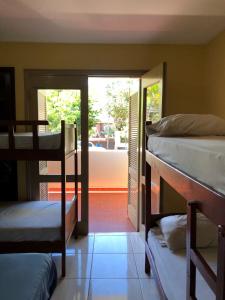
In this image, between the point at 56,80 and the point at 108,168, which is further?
the point at 108,168

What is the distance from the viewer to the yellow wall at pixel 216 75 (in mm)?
2688

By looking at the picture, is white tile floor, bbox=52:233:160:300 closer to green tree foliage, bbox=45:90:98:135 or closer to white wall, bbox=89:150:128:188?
green tree foliage, bbox=45:90:98:135

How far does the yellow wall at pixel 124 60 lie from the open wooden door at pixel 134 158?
1.52 ft

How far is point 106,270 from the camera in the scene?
253 cm

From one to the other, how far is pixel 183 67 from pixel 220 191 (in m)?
2.57

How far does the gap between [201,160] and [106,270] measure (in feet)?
6.31

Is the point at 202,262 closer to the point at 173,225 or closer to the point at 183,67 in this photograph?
the point at 173,225

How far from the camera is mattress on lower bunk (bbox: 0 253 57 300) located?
141 centimetres

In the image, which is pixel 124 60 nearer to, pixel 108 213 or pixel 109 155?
pixel 108 213

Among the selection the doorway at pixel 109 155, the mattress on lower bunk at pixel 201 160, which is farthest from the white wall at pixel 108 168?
the mattress on lower bunk at pixel 201 160

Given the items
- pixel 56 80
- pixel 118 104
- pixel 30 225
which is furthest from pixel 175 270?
pixel 118 104

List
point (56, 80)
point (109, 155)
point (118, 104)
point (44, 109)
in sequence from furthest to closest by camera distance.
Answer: point (118, 104)
point (109, 155)
point (44, 109)
point (56, 80)

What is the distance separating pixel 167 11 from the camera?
2.20 metres

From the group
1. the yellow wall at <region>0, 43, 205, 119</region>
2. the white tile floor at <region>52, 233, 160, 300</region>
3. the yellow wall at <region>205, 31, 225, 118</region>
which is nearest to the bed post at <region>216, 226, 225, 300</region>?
the white tile floor at <region>52, 233, 160, 300</region>
